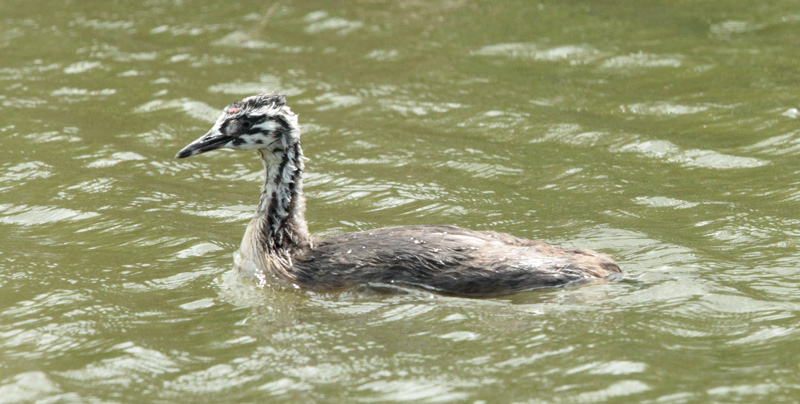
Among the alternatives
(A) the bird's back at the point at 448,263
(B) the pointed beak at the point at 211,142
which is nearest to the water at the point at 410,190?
(A) the bird's back at the point at 448,263

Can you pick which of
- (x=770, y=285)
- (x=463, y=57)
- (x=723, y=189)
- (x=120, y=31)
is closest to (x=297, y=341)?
(x=770, y=285)

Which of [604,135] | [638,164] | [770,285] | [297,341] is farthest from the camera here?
[604,135]

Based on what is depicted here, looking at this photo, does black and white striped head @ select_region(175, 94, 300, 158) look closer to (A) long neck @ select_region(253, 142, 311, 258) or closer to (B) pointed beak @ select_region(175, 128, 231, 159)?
(B) pointed beak @ select_region(175, 128, 231, 159)

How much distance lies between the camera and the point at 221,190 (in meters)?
11.7

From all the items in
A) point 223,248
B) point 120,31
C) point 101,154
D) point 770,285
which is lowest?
point 770,285

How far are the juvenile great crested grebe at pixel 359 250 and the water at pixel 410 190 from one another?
17cm

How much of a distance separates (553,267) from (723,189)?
3135 millimetres

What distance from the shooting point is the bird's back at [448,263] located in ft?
28.3

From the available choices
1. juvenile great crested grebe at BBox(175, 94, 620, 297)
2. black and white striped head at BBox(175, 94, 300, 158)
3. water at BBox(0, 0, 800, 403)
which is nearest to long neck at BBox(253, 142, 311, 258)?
juvenile great crested grebe at BBox(175, 94, 620, 297)

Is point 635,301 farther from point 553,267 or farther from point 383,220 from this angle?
point 383,220

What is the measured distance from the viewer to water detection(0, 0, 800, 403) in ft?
24.5

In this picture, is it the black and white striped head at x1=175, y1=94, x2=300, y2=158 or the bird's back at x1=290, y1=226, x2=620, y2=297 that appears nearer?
the bird's back at x1=290, y1=226, x2=620, y2=297

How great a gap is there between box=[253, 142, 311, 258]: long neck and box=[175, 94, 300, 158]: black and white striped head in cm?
16

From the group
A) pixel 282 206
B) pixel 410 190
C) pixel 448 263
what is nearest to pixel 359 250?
pixel 448 263
